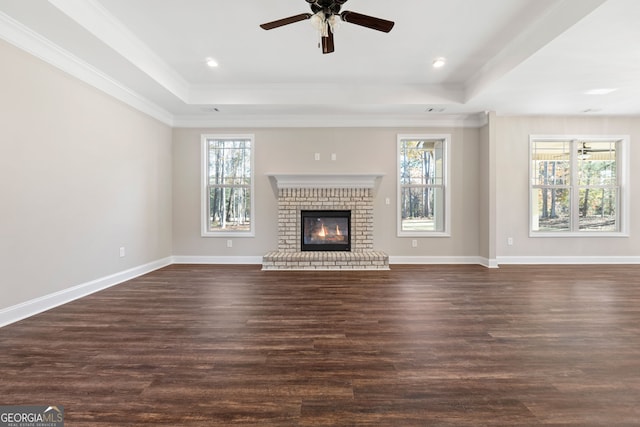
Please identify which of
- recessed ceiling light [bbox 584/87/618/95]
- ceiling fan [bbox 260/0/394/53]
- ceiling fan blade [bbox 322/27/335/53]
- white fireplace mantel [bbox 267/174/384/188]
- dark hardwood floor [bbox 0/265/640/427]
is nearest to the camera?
dark hardwood floor [bbox 0/265/640/427]

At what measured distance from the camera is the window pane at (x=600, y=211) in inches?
209

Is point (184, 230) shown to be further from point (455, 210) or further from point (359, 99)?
point (455, 210)

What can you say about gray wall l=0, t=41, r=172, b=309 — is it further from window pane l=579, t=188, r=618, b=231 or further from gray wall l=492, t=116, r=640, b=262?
window pane l=579, t=188, r=618, b=231

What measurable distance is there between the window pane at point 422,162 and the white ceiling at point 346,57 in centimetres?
42

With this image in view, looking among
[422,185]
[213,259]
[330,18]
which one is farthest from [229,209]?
[330,18]

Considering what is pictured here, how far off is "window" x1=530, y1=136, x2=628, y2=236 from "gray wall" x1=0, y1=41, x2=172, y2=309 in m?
6.70

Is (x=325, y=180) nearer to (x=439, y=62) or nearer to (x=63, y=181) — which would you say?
(x=439, y=62)

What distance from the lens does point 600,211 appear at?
5.32 m

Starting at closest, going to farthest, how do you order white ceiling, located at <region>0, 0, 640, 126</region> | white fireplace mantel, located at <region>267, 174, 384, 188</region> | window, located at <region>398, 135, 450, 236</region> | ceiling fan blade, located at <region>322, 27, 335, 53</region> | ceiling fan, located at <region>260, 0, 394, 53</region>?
ceiling fan, located at <region>260, 0, 394, 53</region> < ceiling fan blade, located at <region>322, 27, 335, 53</region> < white ceiling, located at <region>0, 0, 640, 126</region> < white fireplace mantel, located at <region>267, 174, 384, 188</region> < window, located at <region>398, 135, 450, 236</region>

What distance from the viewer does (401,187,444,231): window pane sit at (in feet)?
17.9

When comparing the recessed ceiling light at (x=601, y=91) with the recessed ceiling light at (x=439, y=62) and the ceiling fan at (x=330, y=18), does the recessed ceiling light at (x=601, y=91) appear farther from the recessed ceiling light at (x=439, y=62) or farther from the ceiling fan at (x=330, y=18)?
the ceiling fan at (x=330, y=18)

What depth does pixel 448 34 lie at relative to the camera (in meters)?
3.22

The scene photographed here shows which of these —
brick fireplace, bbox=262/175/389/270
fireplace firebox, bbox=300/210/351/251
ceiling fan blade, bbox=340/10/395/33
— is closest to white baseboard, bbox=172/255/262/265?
brick fireplace, bbox=262/175/389/270

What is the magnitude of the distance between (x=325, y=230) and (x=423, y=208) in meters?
1.89
